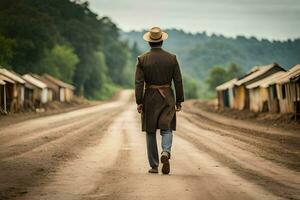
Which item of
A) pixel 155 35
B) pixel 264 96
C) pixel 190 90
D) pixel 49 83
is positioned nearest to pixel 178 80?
pixel 155 35

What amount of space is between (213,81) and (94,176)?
16715 centimetres

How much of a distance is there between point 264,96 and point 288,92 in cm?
888

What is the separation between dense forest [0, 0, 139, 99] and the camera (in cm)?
7325

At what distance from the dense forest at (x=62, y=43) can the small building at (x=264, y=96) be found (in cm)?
2477

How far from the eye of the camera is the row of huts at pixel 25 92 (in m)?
46.8

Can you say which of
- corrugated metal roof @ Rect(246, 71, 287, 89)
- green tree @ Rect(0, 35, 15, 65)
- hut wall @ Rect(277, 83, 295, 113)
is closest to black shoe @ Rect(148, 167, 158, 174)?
hut wall @ Rect(277, 83, 295, 113)

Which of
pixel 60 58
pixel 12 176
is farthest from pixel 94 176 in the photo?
pixel 60 58

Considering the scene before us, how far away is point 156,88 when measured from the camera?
11.2m

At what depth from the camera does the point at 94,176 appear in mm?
10227

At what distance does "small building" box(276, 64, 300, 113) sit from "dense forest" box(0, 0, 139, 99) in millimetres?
31663

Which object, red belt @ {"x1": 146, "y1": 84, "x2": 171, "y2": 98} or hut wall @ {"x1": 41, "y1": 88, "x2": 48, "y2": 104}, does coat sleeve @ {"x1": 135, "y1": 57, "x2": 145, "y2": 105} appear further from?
hut wall @ {"x1": 41, "y1": 88, "x2": 48, "y2": 104}

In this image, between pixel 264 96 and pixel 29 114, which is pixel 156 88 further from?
pixel 264 96

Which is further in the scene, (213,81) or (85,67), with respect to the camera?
(213,81)

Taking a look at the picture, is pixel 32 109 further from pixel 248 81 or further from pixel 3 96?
pixel 248 81
